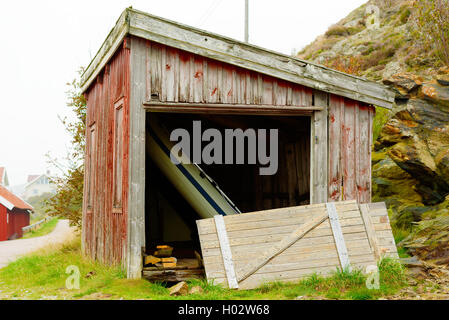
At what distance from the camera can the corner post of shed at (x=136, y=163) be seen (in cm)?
758

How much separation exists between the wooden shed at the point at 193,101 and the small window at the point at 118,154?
0.02 metres

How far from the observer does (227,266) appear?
7.30 metres

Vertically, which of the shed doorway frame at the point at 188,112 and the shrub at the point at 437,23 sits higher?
the shrub at the point at 437,23

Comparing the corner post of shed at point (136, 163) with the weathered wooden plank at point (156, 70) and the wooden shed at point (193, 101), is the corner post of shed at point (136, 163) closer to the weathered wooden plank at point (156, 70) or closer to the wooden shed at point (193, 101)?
the wooden shed at point (193, 101)

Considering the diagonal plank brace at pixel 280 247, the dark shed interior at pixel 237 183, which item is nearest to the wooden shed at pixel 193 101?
the diagonal plank brace at pixel 280 247

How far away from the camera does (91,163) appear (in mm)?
11258

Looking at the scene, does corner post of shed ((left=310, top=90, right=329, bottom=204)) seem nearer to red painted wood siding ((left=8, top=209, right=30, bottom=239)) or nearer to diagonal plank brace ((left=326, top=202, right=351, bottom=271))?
diagonal plank brace ((left=326, top=202, right=351, bottom=271))

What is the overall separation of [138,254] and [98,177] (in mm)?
3245

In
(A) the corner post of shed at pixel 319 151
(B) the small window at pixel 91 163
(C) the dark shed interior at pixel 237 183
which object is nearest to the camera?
(A) the corner post of shed at pixel 319 151

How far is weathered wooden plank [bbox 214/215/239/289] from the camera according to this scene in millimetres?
7211

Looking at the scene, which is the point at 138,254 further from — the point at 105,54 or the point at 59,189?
the point at 59,189

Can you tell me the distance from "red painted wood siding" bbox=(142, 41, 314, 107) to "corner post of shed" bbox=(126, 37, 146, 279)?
0.15 metres

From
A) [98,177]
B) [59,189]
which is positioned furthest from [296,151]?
[59,189]

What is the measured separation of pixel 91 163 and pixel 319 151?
5480 millimetres
